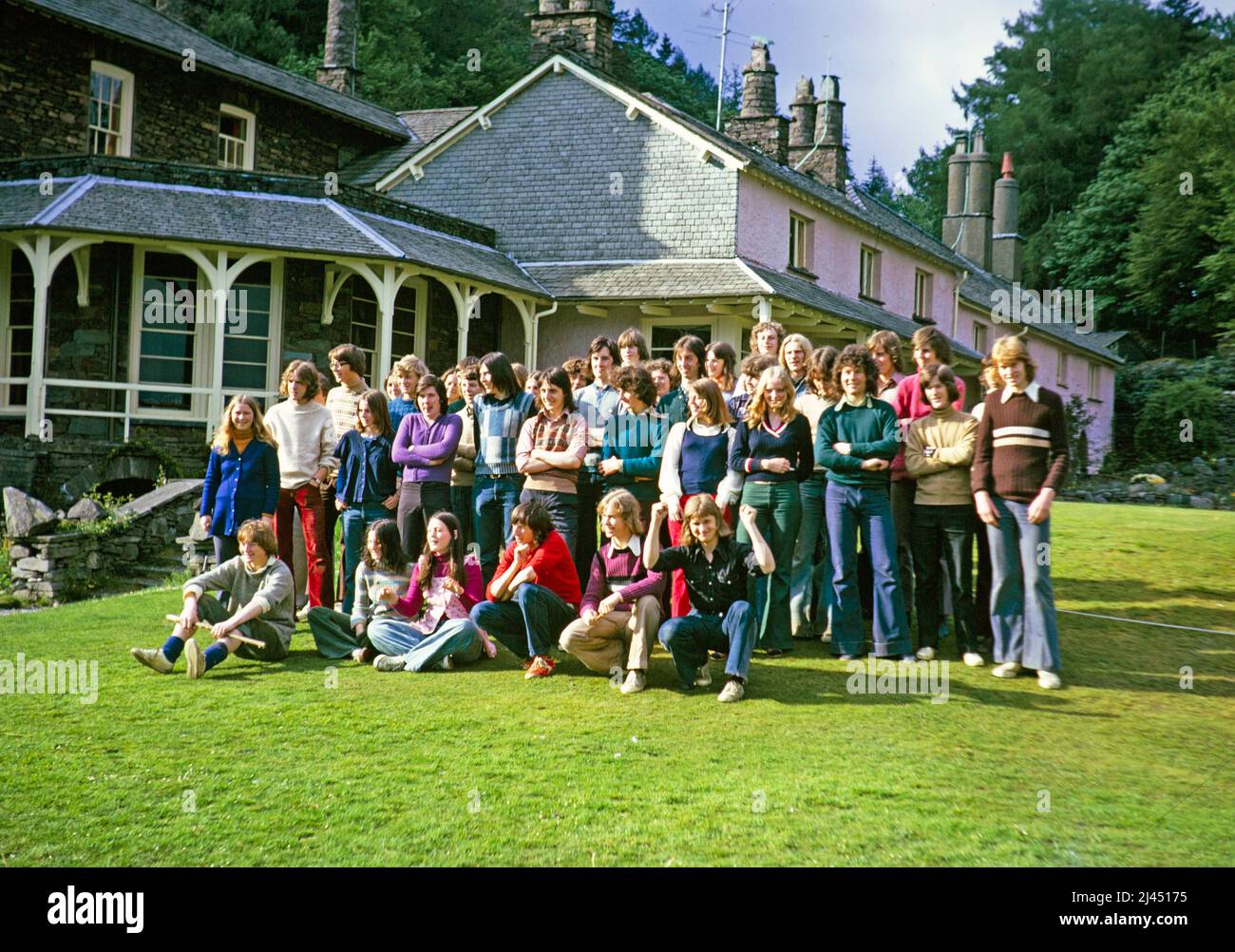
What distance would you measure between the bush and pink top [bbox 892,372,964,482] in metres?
31.8

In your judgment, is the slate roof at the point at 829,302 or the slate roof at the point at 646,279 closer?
the slate roof at the point at 646,279

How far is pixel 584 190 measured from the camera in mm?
23438

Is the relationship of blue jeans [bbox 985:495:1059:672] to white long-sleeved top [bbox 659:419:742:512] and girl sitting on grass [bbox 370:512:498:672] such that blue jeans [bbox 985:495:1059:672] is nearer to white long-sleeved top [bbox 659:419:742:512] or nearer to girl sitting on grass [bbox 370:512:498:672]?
white long-sleeved top [bbox 659:419:742:512]

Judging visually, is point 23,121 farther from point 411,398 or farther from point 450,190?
point 411,398

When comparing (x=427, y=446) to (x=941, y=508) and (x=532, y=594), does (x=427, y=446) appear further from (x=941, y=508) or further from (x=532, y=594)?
(x=941, y=508)

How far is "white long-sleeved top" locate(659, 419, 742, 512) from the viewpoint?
843 centimetres

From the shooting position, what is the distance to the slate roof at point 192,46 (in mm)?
19516

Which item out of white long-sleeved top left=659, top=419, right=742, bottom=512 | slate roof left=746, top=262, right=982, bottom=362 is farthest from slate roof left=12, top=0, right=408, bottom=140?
white long-sleeved top left=659, top=419, right=742, bottom=512

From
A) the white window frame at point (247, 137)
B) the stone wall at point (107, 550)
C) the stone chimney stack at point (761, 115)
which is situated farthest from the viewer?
the stone chimney stack at point (761, 115)

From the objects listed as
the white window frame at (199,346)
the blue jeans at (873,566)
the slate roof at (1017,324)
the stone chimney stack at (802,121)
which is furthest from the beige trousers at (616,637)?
the slate roof at (1017,324)

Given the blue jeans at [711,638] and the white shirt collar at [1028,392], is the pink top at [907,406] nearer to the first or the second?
the white shirt collar at [1028,392]

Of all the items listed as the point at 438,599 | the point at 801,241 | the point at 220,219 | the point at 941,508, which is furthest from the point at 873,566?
the point at 801,241

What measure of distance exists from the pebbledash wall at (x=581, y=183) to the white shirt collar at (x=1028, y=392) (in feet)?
48.0
